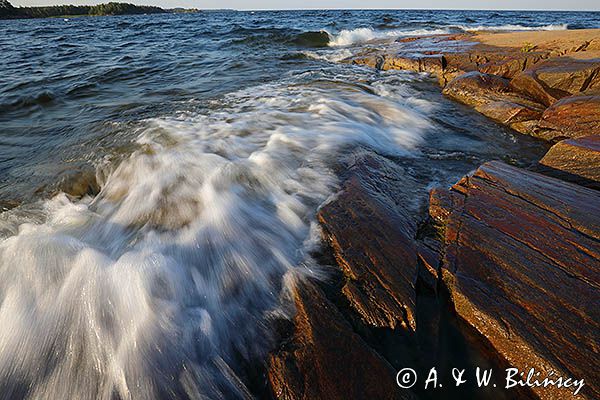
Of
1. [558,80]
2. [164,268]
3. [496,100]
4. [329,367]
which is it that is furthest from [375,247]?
[558,80]

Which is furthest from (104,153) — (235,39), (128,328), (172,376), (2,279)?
(235,39)

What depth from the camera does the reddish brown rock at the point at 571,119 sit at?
14.5 feet

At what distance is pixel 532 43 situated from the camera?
910cm

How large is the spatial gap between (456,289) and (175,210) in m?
2.68

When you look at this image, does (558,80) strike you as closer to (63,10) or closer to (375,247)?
(375,247)

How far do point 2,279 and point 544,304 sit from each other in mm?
3771

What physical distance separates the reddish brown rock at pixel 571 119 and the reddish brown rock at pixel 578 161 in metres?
1.12

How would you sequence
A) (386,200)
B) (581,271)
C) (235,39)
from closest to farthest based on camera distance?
(581,271) < (386,200) < (235,39)

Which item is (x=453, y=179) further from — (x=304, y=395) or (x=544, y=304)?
(x=304, y=395)

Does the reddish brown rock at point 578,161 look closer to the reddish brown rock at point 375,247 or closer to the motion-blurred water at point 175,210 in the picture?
the motion-blurred water at point 175,210

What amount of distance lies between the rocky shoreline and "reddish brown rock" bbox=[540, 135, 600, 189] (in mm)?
13

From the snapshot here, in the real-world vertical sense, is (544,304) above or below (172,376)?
above

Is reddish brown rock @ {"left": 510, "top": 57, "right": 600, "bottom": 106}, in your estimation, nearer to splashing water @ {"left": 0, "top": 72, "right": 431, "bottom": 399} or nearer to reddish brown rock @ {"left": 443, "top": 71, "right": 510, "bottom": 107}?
reddish brown rock @ {"left": 443, "top": 71, "right": 510, "bottom": 107}

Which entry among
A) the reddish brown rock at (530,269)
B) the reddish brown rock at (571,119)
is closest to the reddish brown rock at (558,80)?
the reddish brown rock at (571,119)
